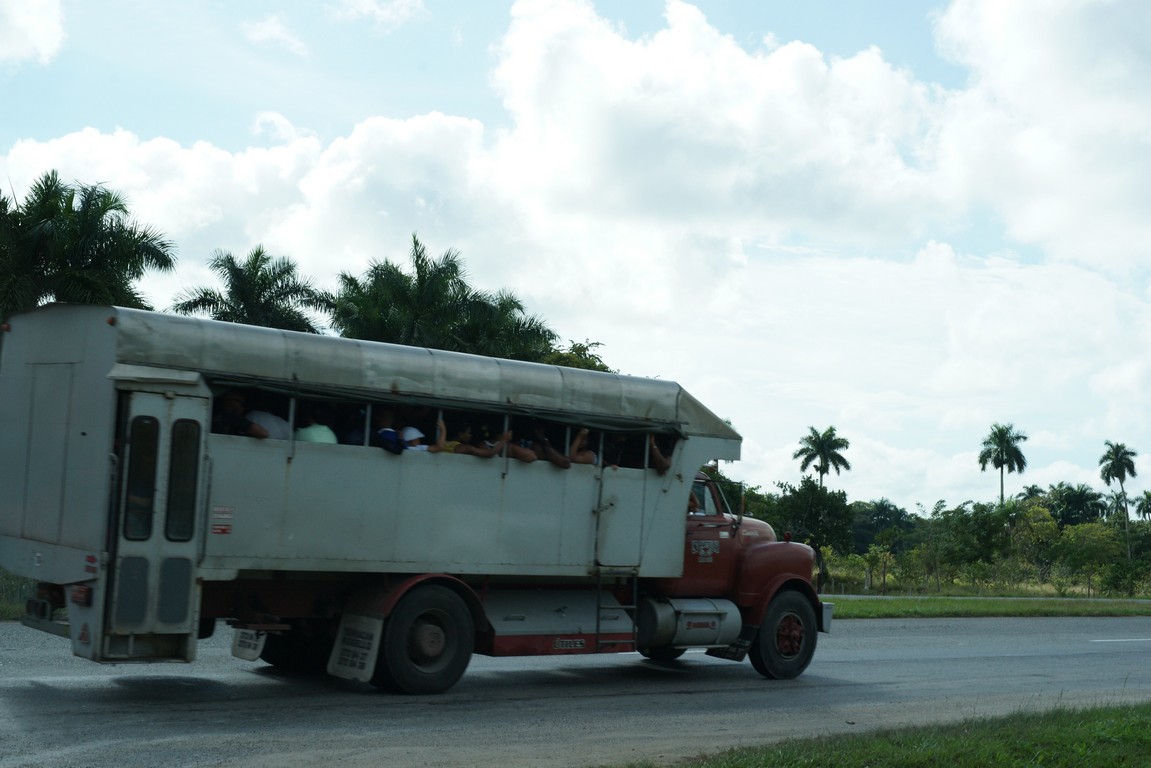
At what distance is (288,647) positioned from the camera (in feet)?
39.7

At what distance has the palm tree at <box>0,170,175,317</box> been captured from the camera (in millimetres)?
34594

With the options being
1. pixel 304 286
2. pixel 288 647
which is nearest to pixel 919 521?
pixel 304 286

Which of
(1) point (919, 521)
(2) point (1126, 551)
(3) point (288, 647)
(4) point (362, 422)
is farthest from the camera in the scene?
(2) point (1126, 551)

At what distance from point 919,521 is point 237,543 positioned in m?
52.6

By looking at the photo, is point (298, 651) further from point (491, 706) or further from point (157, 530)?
point (157, 530)

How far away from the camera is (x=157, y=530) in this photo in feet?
31.4

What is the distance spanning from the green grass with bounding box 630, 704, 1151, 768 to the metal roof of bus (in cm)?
419

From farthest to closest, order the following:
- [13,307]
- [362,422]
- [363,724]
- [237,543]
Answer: [13,307]
[362,422]
[237,543]
[363,724]

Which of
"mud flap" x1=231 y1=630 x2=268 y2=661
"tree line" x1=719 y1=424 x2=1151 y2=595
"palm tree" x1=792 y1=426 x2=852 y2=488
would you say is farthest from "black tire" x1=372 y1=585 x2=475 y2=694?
"palm tree" x1=792 y1=426 x2=852 y2=488

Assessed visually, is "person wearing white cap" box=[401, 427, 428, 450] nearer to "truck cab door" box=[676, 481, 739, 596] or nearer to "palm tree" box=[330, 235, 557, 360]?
"truck cab door" box=[676, 481, 739, 596]

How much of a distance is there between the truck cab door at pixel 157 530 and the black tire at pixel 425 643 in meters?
1.77

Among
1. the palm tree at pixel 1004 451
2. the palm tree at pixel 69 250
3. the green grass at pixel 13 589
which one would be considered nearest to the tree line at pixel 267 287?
the palm tree at pixel 69 250

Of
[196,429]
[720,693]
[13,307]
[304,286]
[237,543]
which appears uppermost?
[304,286]

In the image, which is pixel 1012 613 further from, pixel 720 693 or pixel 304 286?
pixel 304 286
